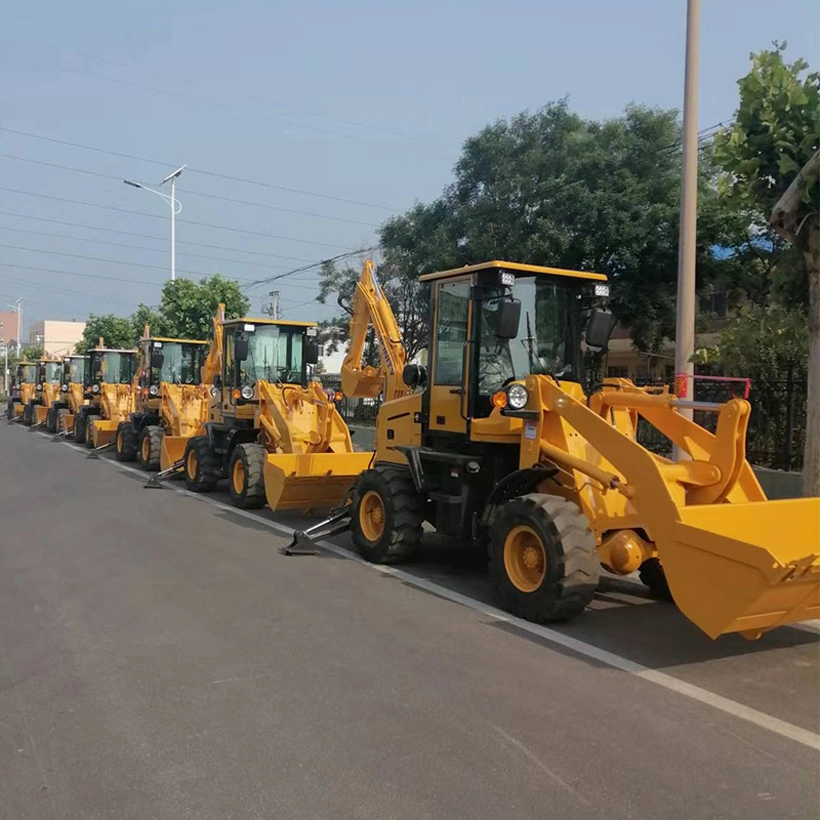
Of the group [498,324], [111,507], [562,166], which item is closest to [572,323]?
[498,324]

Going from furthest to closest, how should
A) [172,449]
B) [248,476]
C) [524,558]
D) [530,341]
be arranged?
[172,449]
[248,476]
[530,341]
[524,558]

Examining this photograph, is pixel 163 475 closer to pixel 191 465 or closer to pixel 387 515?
pixel 191 465

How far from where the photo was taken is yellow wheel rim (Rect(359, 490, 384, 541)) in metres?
8.82

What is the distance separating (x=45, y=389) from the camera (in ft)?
111

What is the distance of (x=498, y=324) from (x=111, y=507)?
7762mm

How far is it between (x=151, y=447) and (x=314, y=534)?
9.53 m

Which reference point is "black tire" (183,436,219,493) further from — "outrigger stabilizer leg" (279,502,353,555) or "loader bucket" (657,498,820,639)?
"loader bucket" (657,498,820,639)

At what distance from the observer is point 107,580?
308 inches

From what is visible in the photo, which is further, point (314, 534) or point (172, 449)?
point (172, 449)

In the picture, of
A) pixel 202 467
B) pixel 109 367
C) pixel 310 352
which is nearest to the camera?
pixel 202 467

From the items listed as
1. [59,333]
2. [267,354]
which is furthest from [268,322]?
[59,333]

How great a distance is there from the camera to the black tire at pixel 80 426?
25.1 metres

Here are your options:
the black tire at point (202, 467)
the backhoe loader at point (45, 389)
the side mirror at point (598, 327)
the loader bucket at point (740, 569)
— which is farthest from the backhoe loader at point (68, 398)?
the loader bucket at point (740, 569)

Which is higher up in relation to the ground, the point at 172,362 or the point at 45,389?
the point at 172,362
